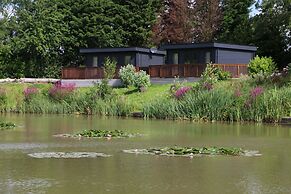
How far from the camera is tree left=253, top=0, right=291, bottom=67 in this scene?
50344mm

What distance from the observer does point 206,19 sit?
59.6 metres

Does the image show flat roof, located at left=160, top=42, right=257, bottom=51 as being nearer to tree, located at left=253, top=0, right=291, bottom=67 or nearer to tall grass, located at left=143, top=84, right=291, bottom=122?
tree, located at left=253, top=0, right=291, bottom=67

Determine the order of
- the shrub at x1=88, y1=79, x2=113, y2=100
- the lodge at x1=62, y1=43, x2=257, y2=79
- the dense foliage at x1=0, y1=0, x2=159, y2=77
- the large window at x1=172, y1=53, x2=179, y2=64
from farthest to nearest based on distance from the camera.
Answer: the dense foliage at x1=0, y1=0, x2=159, y2=77, the large window at x1=172, y1=53, x2=179, y2=64, the lodge at x1=62, y1=43, x2=257, y2=79, the shrub at x1=88, y1=79, x2=113, y2=100

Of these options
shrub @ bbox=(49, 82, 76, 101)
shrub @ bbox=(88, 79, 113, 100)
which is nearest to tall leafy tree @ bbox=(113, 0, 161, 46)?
shrub @ bbox=(49, 82, 76, 101)

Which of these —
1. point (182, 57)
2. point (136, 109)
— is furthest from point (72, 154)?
point (182, 57)

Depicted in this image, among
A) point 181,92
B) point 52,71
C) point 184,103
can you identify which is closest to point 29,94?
point 181,92

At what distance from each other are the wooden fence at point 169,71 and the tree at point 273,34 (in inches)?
440

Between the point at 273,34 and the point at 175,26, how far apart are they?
36.5 feet

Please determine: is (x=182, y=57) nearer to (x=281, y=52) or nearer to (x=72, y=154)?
(x=281, y=52)

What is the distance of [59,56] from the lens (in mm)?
57031

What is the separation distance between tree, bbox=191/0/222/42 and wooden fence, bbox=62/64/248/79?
16708 millimetres

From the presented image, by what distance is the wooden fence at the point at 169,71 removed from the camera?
40.4m

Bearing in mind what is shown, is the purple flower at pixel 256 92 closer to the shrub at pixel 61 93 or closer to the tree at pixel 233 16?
the shrub at pixel 61 93

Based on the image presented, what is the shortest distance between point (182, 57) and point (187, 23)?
49.3 feet
